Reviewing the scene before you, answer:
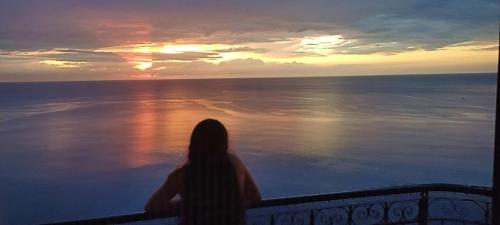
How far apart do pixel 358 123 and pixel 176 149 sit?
25.5m

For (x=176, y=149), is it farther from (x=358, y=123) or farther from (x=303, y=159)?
(x=358, y=123)

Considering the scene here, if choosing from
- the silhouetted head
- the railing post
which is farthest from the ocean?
the silhouetted head

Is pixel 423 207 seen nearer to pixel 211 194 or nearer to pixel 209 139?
pixel 211 194

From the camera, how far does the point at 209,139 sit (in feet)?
7.82

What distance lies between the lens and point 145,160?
35000 mm

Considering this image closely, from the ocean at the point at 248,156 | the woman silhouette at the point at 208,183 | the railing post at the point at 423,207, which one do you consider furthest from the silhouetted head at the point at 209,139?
the ocean at the point at 248,156

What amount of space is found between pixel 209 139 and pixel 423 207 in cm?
261

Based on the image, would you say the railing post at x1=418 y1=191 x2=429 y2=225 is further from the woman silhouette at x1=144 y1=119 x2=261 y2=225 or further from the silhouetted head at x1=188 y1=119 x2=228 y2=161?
the silhouetted head at x1=188 y1=119 x2=228 y2=161

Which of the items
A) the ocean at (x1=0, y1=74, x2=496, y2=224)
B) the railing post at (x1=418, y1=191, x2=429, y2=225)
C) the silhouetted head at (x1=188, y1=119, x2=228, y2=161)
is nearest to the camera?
the silhouetted head at (x1=188, y1=119, x2=228, y2=161)

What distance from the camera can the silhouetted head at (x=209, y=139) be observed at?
238 cm

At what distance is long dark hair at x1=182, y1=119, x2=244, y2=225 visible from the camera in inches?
94.1

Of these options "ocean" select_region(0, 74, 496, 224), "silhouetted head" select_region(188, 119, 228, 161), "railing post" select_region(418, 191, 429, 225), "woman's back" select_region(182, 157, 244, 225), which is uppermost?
"silhouetted head" select_region(188, 119, 228, 161)

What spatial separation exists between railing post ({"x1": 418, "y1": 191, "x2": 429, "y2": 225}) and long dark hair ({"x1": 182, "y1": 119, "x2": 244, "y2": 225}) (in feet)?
7.45

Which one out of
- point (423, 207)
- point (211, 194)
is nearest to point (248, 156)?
point (423, 207)
